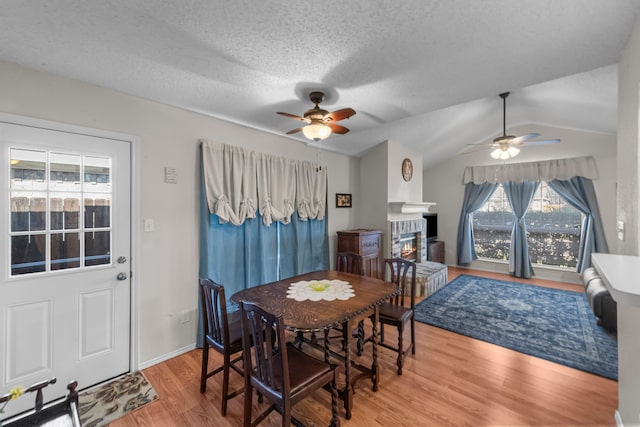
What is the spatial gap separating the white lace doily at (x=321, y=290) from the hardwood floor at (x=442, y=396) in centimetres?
75

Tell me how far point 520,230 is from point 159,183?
6339 millimetres

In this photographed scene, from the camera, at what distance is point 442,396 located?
1965 mm

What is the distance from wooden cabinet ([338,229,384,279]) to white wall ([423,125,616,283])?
2998mm

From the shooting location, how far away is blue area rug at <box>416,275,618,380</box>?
251 cm

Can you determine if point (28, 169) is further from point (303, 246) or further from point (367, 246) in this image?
point (367, 246)

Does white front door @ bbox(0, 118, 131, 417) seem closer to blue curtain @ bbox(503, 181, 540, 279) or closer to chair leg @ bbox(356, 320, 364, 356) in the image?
chair leg @ bbox(356, 320, 364, 356)

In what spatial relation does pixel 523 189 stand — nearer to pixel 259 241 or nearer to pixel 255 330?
pixel 259 241

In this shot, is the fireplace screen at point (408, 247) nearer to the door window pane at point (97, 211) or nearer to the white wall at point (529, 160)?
the white wall at point (529, 160)

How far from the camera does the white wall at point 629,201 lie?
1303 millimetres

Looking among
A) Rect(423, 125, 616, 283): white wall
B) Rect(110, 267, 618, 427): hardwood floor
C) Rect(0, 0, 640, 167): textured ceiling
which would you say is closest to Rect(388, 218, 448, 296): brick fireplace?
Rect(423, 125, 616, 283): white wall

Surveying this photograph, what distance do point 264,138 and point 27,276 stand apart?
7.92 ft

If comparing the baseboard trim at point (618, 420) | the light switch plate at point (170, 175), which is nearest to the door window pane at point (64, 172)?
the light switch plate at point (170, 175)

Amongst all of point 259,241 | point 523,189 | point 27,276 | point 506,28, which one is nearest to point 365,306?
point 259,241

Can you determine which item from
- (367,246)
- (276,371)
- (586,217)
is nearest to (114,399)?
(276,371)
